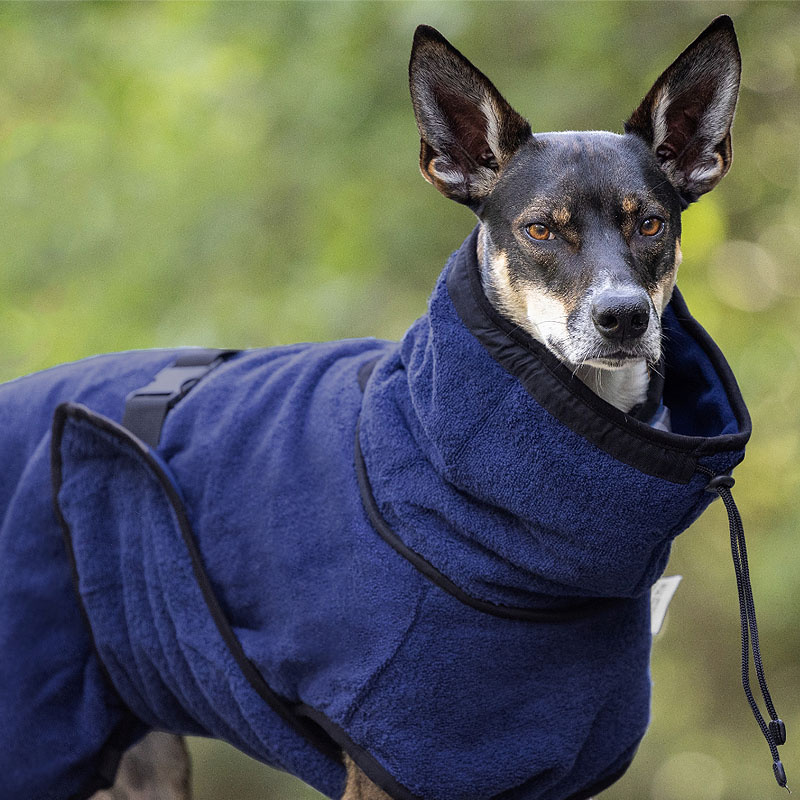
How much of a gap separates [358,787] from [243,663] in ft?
1.06

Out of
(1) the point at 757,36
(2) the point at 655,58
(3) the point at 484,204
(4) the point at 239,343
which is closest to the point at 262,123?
(4) the point at 239,343

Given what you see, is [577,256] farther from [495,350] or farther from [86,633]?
[86,633]

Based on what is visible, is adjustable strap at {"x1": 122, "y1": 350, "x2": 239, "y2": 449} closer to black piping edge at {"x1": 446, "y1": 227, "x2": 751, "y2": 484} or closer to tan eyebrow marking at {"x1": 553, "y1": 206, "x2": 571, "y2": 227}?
black piping edge at {"x1": 446, "y1": 227, "x2": 751, "y2": 484}

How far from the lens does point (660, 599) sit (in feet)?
7.14

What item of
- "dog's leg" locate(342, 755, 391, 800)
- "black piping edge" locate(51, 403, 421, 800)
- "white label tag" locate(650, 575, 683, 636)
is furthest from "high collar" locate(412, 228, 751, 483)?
"dog's leg" locate(342, 755, 391, 800)

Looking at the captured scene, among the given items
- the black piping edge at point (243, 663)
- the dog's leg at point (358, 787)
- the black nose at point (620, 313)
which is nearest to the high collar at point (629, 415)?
the black nose at point (620, 313)

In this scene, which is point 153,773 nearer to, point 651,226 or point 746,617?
point 746,617

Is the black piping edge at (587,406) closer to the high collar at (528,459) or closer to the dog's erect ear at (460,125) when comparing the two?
the high collar at (528,459)

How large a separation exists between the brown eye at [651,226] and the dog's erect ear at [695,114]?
176 mm

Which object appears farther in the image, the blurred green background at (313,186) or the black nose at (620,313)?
the blurred green background at (313,186)

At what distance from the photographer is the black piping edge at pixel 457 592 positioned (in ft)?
5.86

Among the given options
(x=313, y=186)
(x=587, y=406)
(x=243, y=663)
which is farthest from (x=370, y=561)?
(x=313, y=186)

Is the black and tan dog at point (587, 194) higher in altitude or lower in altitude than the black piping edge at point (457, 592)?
higher

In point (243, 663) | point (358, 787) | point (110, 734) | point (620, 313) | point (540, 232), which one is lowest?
point (110, 734)
